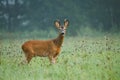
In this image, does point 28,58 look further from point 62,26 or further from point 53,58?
point 62,26

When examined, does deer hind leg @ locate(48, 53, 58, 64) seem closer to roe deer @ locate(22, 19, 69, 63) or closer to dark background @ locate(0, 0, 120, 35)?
roe deer @ locate(22, 19, 69, 63)

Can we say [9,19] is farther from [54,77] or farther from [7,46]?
[54,77]

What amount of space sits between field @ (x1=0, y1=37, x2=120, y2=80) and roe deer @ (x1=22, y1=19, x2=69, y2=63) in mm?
46

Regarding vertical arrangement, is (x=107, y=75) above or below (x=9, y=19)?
below

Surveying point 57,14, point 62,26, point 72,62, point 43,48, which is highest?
point 57,14

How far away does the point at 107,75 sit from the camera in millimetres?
5535

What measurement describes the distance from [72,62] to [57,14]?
1.69 ft

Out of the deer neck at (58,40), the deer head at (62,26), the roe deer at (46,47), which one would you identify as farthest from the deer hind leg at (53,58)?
the deer head at (62,26)

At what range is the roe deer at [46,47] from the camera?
222 inches

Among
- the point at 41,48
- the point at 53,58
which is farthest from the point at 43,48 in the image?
the point at 53,58

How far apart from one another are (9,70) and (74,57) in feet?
2.19

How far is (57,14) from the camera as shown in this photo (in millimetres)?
5758

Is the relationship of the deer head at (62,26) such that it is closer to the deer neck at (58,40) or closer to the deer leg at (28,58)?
the deer neck at (58,40)

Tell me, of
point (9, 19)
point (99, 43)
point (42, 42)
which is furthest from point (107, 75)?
point (9, 19)
